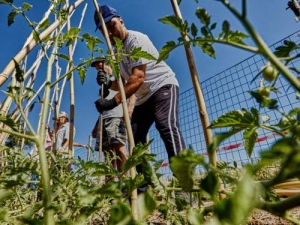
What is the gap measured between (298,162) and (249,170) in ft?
0.12

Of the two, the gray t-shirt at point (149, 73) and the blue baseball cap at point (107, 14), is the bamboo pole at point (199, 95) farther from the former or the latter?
the blue baseball cap at point (107, 14)

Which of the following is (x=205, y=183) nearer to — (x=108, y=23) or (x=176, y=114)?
(x=176, y=114)

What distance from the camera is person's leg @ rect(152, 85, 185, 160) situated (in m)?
1.67

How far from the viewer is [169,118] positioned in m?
1.77

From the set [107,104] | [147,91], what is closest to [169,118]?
[147,91]

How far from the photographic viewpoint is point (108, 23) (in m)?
2.14

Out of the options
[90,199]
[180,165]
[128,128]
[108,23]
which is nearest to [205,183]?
[180,165]

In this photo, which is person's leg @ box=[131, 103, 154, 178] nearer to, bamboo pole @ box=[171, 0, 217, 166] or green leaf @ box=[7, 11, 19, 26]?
bamboo pole @ box=[171, 0, 217, 166]

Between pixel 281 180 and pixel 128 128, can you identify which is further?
pixel 128 128

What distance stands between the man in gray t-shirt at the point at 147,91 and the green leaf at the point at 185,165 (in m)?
1.42

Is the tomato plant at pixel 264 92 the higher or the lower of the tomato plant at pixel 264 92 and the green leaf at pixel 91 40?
the lower

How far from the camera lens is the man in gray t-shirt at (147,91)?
174 cm

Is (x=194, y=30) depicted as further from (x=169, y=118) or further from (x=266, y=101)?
(x=169, y=118)

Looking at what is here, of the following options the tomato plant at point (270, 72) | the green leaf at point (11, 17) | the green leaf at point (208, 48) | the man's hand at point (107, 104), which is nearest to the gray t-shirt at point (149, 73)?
the man's hand at point (107, 104)
